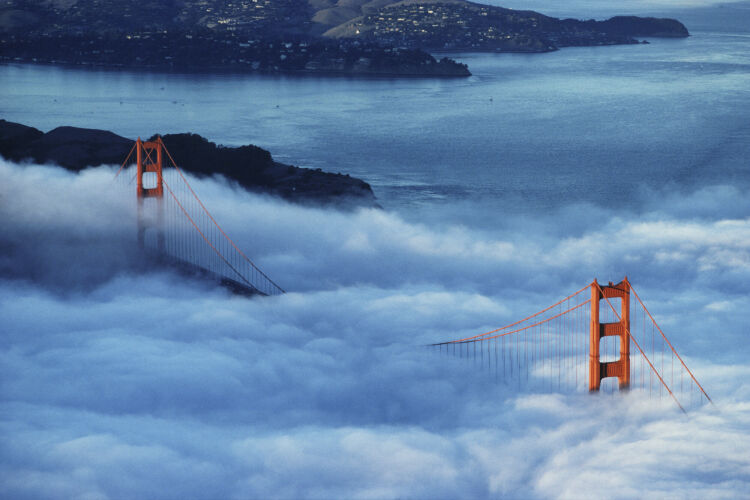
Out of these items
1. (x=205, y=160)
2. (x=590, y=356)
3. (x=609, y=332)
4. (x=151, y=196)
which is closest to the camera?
(x=609, y=332)

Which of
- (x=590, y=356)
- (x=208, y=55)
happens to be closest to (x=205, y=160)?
(x=590, y=356)

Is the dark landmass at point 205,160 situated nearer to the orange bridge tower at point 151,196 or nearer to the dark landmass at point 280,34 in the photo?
the orange bridge tower at point 151,196

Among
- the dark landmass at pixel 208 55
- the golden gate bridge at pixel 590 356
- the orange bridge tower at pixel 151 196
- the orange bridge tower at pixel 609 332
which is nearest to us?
the orange bridge tower at pixel 609 332

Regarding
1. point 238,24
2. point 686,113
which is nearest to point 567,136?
point 686,113

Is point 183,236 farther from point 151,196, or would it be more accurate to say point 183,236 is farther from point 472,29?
point 472,29

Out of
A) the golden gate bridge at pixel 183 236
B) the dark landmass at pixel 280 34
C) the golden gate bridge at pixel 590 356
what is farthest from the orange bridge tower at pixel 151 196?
the dark landmass at pixel 280 34

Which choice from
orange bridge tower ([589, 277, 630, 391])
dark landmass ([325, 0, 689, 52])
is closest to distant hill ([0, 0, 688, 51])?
dark landmass ([325, 0, 689, 52])

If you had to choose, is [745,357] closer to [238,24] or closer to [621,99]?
[621,99]
